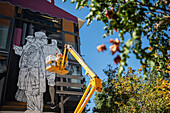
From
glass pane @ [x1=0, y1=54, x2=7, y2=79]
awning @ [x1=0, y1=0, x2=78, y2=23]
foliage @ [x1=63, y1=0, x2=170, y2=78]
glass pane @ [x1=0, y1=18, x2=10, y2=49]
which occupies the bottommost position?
foliage @ [x1=63, y1=0, x2=170, y2=78]

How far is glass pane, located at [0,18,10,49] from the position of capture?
16208 mm

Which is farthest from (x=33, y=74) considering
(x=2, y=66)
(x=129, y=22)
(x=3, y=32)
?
(x=129, y=22)

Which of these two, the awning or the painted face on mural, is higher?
the awning

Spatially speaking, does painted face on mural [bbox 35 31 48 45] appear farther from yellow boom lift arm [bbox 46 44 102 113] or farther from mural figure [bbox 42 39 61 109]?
yellow boom lift arm [bbox 46 44 102 113]

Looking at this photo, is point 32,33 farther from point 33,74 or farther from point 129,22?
point 129,22

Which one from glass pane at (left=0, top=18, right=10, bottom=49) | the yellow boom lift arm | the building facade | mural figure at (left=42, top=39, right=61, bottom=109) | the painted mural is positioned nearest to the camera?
the yellow boom lift arm

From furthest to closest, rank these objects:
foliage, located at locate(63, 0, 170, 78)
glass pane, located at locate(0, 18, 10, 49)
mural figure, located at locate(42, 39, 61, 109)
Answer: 1. mural figure, located at locate(42, 39, 61, 109)
2. glass pane, located at locate(0, 18, 10, 49)
3. foliage, located at locate(63, 0, 170, 78)

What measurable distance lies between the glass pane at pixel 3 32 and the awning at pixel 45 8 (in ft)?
7.93

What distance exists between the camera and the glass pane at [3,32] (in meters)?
16.2

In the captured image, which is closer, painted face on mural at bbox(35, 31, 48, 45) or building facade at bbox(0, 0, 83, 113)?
building facade at bbox(0, 0, 83, 113)

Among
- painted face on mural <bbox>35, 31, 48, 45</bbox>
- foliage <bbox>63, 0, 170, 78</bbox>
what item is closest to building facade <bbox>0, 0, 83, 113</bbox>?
painted face on mural <bbox>35, 31, 48, 45</bbox>

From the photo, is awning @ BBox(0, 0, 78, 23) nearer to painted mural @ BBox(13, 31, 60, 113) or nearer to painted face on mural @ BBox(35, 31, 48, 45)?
painted face on mural @ BBox(35, 31, 48, 45)

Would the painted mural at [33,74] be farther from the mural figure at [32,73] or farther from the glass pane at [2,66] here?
the glass pane at [2,66]

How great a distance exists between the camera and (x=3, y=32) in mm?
16719
